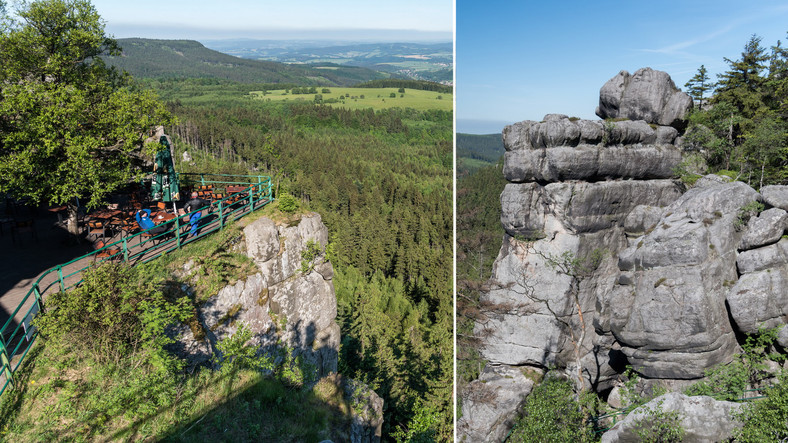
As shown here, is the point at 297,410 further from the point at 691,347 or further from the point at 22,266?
the point at 691,347

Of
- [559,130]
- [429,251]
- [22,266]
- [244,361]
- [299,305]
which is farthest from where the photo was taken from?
[429,251]

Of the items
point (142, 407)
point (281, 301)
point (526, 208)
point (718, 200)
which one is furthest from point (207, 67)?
point (142, 407)

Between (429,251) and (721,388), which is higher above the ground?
(721,388)

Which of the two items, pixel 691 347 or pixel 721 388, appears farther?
pixel 691 347

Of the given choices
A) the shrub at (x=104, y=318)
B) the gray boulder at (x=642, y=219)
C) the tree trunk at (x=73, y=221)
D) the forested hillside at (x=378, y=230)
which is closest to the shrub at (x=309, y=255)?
the forested hillside at (x=378, y=230)

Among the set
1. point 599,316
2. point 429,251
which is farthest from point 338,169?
point 599,316

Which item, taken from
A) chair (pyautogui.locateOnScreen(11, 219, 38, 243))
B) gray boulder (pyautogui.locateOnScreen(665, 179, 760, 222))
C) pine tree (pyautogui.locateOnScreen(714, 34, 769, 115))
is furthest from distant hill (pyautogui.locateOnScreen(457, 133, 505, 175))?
chair (pyautogui.locateOnScreen(11, 219, 38, 243))

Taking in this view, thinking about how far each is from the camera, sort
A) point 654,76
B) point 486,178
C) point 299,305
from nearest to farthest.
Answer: point 299,305 → point 654,76 → point 486,178

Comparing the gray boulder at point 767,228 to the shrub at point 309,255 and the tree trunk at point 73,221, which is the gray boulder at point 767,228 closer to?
the shrub at point 309,255
